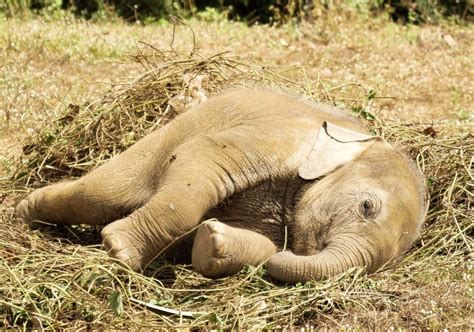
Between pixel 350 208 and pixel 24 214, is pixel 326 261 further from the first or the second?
pixel 24 214

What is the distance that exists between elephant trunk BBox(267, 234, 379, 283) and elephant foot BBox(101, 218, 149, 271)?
697 millimetres

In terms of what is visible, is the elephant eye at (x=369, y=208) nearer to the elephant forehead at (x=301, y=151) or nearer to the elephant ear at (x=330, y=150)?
the elephant ear at (x=330, y=150)

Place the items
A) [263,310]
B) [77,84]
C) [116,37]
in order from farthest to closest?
[116,37] < [77,84] < [263,310]

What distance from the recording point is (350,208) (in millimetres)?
5293

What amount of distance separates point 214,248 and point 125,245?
60cm

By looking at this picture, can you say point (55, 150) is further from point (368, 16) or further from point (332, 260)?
point (368, 16)

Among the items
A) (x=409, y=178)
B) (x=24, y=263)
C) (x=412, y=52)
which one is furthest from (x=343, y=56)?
(x=24, y=263)

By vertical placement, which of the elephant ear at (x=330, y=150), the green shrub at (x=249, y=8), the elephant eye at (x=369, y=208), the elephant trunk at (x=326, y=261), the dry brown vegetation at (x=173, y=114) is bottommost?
the green shrub at (x=249, y=8)

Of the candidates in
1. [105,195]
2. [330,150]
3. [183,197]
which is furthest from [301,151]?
[105,195]

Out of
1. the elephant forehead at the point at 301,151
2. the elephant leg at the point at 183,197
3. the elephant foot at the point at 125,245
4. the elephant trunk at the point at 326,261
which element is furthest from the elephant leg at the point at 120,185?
the elephant trunk at the point at 326,261

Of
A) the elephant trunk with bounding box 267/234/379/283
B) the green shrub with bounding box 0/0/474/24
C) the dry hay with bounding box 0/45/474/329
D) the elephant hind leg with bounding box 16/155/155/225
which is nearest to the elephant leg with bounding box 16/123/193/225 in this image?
the elephant hind leg with bounding box 16/155/155/225

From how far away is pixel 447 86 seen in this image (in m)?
11.0

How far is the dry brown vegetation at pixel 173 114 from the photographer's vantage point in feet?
16.0

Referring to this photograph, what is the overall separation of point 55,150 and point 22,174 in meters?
0.30
